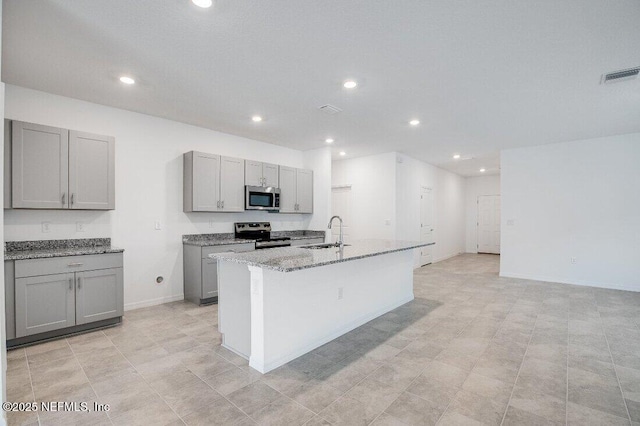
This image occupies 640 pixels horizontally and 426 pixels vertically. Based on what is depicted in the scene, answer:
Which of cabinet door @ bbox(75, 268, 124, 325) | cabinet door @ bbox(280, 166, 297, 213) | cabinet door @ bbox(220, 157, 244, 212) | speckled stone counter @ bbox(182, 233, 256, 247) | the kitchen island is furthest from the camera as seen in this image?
cabinet door @ bbox(280, 166, 297, 213)

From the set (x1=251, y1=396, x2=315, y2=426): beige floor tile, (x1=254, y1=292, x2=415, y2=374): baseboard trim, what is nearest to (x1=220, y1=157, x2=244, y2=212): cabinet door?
(x1=254, y1=292, x2=415, y2=374): baseboard trim

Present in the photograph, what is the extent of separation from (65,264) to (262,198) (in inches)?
110

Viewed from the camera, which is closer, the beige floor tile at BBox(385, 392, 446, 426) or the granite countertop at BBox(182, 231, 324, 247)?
the beige floor tile at BBox(385, 392, 446, 426)

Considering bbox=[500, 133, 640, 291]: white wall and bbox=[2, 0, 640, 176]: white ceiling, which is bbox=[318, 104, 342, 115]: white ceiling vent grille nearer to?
bbox=[2, 0, 640, 176]: white ceiling

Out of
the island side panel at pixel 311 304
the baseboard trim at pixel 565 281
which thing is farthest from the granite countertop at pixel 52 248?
the baseboard trim at pixel 565 281

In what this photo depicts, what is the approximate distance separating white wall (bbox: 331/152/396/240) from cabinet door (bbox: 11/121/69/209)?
17.5 feet

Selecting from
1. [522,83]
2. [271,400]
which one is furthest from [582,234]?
[271,400]

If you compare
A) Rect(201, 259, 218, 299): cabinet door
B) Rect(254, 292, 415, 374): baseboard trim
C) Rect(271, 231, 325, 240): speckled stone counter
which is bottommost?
Rect(254, 292, 415, 374): baseboard trim

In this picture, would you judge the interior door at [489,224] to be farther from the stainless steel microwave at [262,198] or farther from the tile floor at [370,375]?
the stainless steel microwave at [262,198]

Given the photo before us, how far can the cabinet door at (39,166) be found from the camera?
308 centimetres

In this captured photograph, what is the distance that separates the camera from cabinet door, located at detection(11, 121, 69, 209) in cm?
308

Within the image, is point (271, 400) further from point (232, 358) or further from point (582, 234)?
point (582, 234)

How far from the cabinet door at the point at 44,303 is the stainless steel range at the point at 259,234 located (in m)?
2.40

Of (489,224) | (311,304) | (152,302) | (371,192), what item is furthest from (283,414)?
(489,224)
